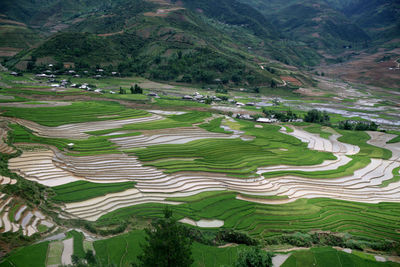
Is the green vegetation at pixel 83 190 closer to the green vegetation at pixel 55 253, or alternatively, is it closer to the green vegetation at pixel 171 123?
the green vegetation at pixel 55 253

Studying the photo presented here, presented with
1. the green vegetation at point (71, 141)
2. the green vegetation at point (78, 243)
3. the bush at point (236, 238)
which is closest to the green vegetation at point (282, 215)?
the bush at point (236, 238)

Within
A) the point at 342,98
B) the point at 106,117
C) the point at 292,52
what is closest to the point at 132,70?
the point at 106,117

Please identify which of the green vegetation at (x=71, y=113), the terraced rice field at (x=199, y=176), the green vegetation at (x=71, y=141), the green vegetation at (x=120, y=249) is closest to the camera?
the green vegetation at (x=120, y=249)

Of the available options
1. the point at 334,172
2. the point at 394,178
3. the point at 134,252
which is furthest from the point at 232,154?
the point at 134,252

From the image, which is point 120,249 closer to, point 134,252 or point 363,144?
point 134,252

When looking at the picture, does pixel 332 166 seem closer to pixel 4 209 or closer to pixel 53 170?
pixel 53 170
